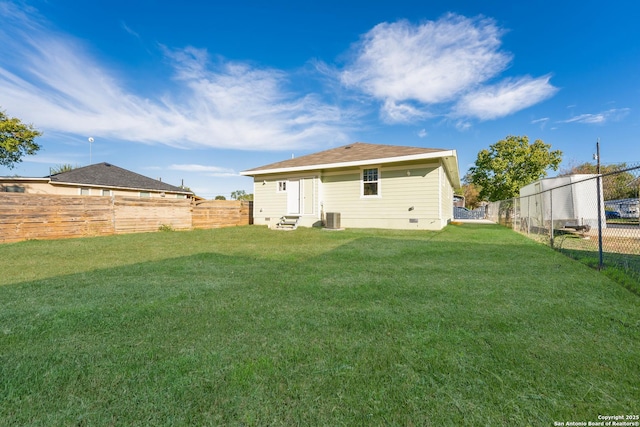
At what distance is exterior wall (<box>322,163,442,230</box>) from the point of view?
9938 millimetres

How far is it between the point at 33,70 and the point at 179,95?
5.19 metres

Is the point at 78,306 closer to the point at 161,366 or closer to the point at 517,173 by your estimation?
the point at 161,366

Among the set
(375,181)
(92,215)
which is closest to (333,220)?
(375,181)

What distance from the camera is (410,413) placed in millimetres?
1209

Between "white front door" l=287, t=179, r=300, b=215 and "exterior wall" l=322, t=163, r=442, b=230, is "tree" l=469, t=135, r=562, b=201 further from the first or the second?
"white front door" l=287, t=179, r=300, b=215

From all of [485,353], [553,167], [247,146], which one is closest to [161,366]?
[485,353]

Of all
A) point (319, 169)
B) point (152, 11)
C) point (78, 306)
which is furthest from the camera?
point (319, 169)

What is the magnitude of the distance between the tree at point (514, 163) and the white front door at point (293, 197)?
68.2 feet

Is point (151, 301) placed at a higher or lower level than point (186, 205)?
lower

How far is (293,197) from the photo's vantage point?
40.3ft

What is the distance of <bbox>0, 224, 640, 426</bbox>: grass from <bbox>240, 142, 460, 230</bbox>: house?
6.64 m

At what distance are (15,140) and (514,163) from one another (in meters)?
36.9

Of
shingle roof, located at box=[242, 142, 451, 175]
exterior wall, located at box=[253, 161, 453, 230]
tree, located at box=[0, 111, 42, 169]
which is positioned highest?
tree, located at box=[0, 111, 42, 169]

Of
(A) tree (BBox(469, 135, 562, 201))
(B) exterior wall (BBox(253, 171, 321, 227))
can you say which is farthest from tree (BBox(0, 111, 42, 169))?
(A) tree (BBox(469, 135, 562, 201))
